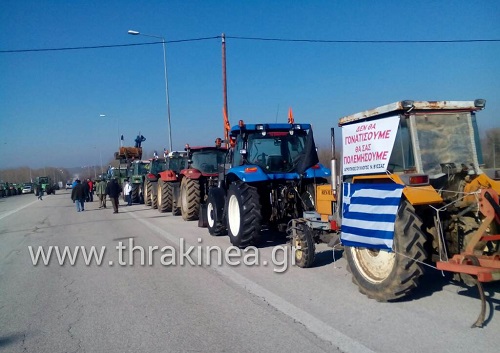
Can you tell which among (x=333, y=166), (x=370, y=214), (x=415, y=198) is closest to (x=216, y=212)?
(x=333, y=166)

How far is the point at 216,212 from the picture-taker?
34.9ft

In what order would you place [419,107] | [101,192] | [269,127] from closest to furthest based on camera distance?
[419,107], [269,127], [101,192]

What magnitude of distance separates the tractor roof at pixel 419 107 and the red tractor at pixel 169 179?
12.4 metres

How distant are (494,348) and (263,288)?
10.1 feet

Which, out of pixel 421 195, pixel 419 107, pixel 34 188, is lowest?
pixel 34 188

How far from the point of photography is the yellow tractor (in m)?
4.82

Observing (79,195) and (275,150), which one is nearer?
(275,150)

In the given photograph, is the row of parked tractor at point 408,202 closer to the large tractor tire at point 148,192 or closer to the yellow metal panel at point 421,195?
the yellow metal panel at point 421,195

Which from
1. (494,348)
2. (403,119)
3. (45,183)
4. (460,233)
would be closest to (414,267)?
(460,233)

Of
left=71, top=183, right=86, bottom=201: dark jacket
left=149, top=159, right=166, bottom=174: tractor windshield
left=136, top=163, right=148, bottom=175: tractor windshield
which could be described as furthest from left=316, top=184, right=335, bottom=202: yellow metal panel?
left=136, top=163, right=148, bottom=175: tractor windshield

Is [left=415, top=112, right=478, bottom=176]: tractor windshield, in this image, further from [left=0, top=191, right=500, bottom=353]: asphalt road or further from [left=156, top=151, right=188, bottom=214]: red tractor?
[left=156, top=151, right=188, bottom=214]: red tractor

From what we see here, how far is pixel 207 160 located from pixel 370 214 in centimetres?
1045

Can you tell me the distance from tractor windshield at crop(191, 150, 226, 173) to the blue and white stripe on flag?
9526 millimetres

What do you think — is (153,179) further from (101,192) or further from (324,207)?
(324,207)
